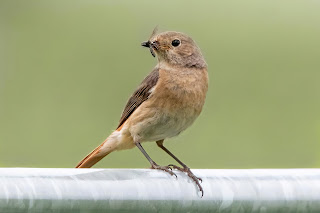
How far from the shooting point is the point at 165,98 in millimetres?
3830

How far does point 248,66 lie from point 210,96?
1.26 m

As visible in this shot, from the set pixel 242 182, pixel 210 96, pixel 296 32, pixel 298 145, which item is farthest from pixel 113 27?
pixel 242 182

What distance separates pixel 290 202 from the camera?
84.2 inches

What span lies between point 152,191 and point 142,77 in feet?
21.8

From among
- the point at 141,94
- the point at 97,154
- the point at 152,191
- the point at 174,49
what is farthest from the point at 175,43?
the point at 152,191

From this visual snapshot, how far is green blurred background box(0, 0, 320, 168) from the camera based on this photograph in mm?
7988

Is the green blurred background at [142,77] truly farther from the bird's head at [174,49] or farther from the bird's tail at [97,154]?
the bird's tail at [97,154]

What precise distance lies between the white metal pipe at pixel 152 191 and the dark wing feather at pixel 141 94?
1.72m

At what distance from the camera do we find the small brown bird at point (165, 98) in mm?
3807

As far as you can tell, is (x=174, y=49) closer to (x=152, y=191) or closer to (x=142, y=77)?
(x=152, y=191)

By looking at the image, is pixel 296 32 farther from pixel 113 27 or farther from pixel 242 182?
pixel 242 182

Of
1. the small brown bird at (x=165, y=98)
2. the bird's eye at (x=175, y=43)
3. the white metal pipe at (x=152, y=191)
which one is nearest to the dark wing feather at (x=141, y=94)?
the small brown bird at (x=165, y=98)

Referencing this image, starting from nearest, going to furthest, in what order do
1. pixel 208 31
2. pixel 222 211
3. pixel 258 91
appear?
pixel 222 211 < pixel 258 91 < pixel 208 31

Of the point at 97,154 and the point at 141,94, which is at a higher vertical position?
the point at 141,94
